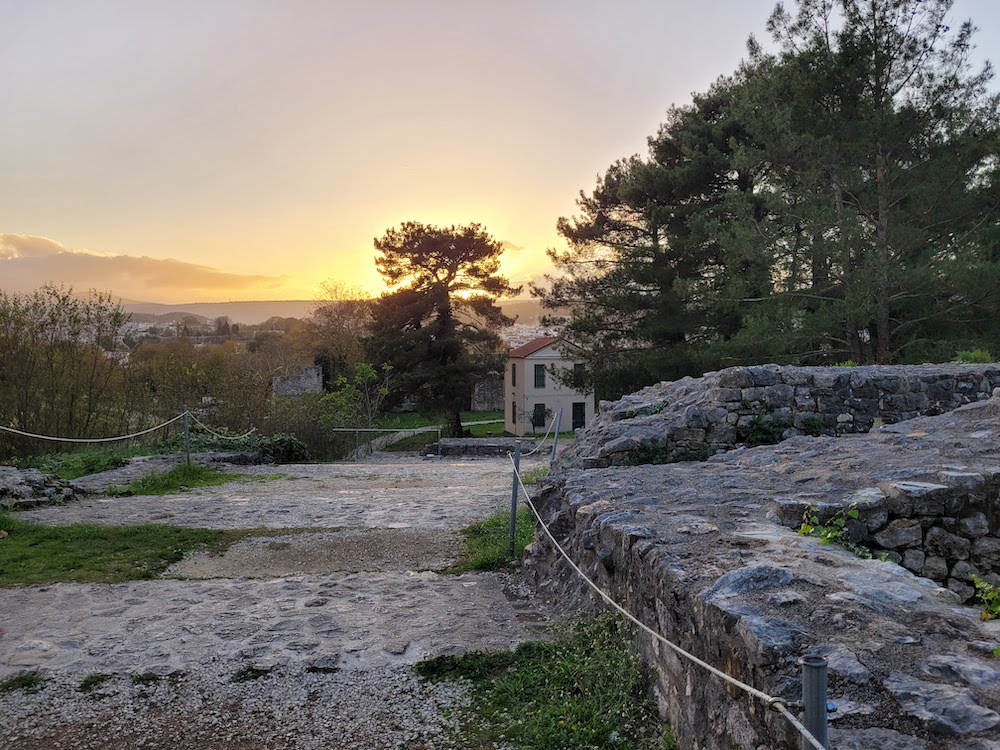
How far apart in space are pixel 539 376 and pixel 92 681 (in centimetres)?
3740

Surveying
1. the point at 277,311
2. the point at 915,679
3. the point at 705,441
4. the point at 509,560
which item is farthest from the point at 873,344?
the point at 277,311

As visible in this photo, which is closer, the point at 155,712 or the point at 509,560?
the point at 155,712

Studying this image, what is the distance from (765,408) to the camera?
24.4 feet

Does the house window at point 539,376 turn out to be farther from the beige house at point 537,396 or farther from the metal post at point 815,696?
the metal post at point 815,696

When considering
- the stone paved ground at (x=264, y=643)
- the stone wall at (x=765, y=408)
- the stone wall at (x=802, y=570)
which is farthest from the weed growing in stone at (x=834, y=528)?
the stone wall at (x=765, y=408)

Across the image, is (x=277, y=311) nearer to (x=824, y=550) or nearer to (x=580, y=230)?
(x=580, y=230)

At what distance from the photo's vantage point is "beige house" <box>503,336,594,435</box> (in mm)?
40094

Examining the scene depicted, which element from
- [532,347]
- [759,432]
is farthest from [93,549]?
[532,347]

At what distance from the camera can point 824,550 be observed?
336 cm

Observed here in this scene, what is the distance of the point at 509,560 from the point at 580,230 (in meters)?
20.9

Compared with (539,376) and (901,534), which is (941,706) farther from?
(539,376)

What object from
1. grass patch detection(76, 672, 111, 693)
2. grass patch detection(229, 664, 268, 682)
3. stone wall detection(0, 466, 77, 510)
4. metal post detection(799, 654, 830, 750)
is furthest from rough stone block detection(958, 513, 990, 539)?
stone wall detection(0, 466, 77, 510)

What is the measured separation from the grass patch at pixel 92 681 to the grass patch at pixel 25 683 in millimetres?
205

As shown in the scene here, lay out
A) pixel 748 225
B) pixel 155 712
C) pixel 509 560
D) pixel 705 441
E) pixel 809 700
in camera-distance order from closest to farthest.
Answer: pixel 809 700 → pixel 155 712 → pixel 509 560 → pixel 705 441 → pixel 748 225
